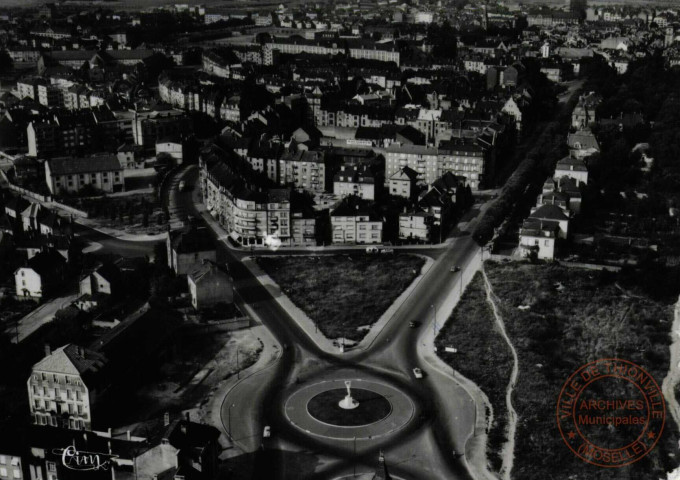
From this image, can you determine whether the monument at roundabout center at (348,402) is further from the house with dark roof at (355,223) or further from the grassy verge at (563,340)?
the house with dark roof at (355,223)

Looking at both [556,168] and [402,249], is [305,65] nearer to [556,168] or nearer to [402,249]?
[556,168]

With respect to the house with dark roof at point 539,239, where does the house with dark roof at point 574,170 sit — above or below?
above

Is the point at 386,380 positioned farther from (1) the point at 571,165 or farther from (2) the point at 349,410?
(1) the point at 571,165

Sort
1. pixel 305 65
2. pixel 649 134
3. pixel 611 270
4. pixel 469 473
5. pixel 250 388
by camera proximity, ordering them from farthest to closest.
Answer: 1. pixel 305 65
2. pixel 649 134
3. pixel 611 270
4. pixel 250 388
5. pixel 469 473

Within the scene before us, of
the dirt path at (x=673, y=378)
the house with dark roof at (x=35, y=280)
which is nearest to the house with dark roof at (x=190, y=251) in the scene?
the house with dark roof at (x=35, y=280)

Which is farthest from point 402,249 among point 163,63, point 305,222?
point 163,63

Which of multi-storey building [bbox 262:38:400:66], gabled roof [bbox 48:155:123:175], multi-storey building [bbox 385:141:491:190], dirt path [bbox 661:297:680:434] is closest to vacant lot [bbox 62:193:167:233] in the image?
gabled roof [bbox 48:155:123:175]
